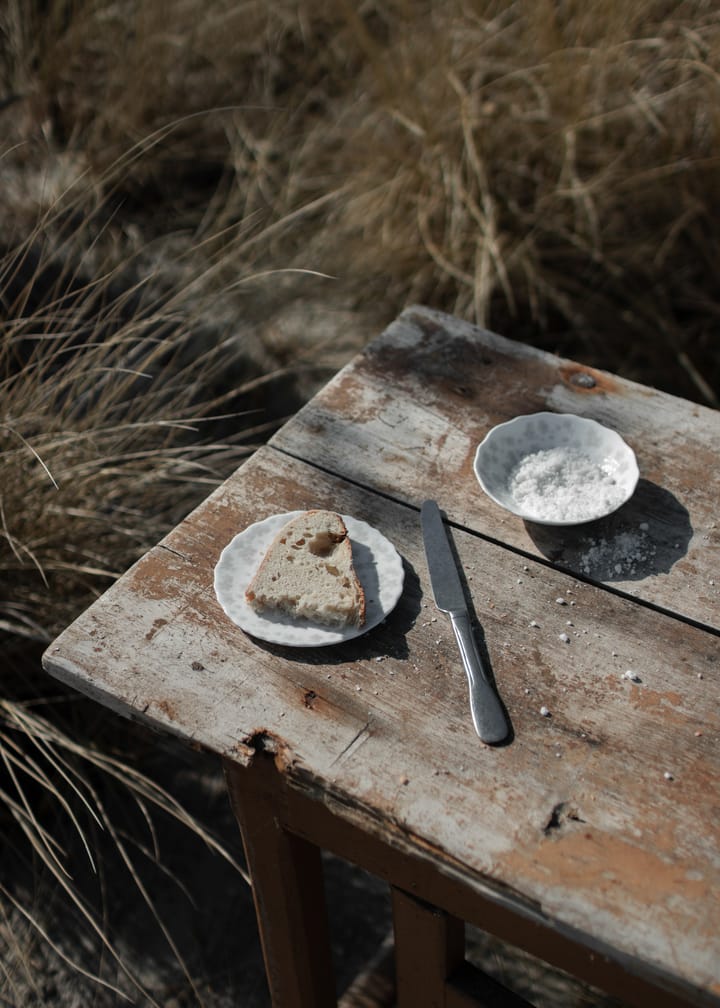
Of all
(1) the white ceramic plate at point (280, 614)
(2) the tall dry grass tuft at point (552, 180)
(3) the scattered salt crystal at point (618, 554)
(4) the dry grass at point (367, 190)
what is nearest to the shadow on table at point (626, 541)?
(3) the scattered salt crystal at point (618, 554)

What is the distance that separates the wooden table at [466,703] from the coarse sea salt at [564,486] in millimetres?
30

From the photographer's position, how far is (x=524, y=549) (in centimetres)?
121

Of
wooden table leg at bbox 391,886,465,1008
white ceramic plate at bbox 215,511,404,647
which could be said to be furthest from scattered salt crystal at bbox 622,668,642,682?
wooden table leg at bbox 391,886,465,1008

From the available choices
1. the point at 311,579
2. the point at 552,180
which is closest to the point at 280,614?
the point at 311,579

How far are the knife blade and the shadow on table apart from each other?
128 mm

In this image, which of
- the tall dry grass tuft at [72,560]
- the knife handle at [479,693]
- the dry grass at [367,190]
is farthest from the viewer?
Answer: the dry grass at [367,190]

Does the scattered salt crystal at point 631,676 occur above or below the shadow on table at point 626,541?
below

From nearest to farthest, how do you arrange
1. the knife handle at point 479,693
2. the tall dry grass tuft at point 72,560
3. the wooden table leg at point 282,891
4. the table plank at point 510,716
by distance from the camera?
the table plank at point 510,716
the knife handle at point 479,693
the wooden table leg at point 282,891
the tall dry grass tuft at point 72,560

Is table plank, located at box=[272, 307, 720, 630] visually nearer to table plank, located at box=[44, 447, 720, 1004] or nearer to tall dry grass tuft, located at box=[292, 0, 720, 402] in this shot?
table plank, located at box=[44, 447, 720, 1004]

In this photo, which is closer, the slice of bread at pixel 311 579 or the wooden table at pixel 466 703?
the wooden table at pixel 466 703

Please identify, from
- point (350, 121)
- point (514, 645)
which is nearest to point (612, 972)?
point (514, 645)

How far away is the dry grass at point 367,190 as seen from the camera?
235cm

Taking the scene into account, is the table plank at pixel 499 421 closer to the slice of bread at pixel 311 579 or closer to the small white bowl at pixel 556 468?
Answer: the small white bowl at pixel 556 468

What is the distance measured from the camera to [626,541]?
1.21m
